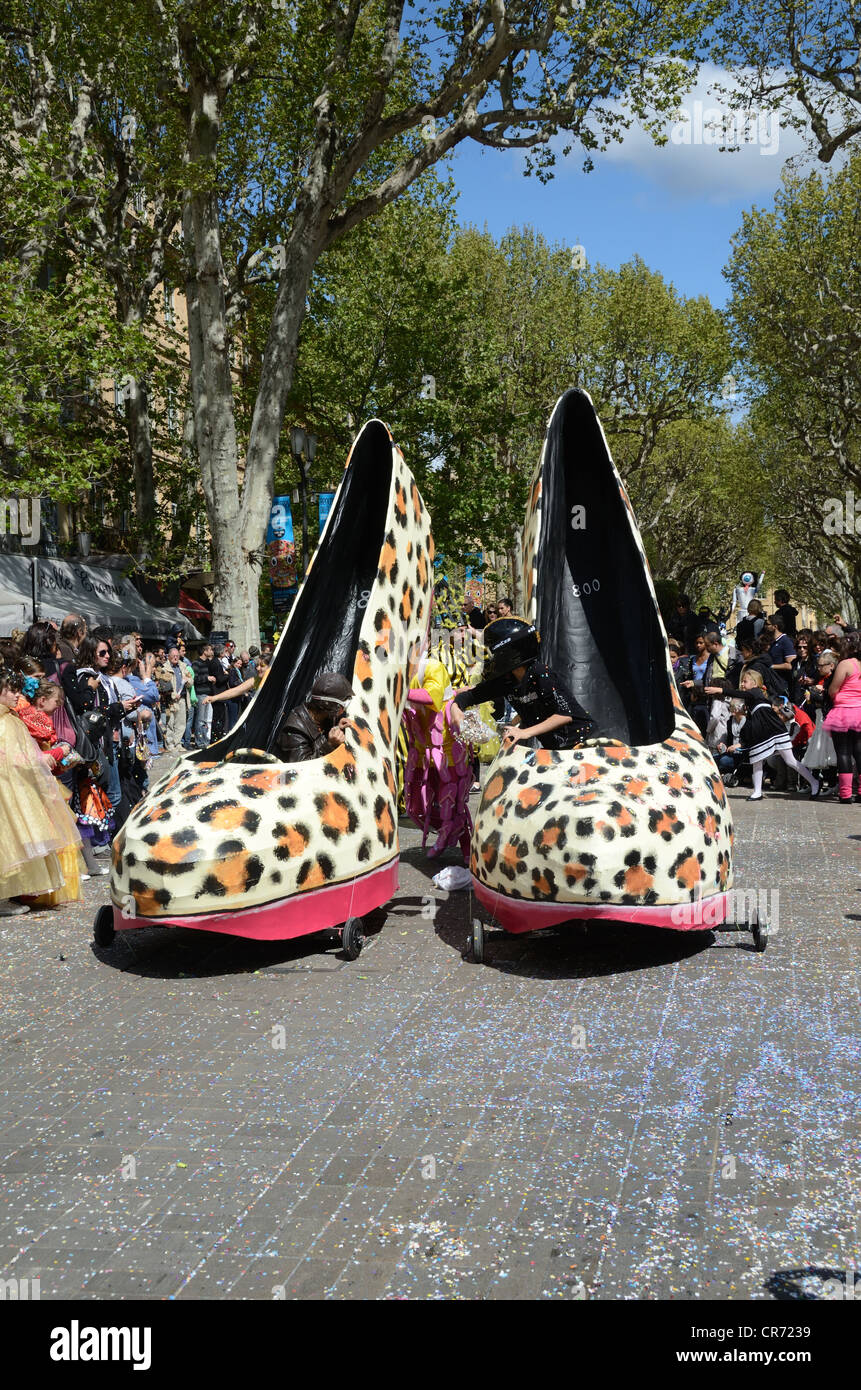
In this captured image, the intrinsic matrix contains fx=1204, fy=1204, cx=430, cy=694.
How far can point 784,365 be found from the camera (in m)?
26.6

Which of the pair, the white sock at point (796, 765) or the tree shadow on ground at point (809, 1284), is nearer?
the tree shadow on ground at point (809, 1284)

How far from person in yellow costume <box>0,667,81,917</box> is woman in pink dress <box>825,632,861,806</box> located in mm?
7637

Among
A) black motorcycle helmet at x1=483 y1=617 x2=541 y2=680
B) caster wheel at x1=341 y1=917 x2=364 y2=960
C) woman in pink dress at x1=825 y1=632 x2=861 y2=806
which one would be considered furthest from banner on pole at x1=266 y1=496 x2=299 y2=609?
caster wheel at x1=341 y1=917 x2=364 y2=960

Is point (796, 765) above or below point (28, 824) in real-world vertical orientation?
below

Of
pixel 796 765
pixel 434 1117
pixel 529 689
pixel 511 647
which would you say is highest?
pixel 511 647

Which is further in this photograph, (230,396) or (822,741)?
(230,396)

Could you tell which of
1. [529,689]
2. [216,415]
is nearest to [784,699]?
[529,689]

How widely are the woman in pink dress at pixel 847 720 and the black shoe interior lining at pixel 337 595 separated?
18.9ft

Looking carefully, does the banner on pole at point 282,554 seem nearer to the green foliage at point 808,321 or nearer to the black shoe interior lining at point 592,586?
the green foliage at point 808,321

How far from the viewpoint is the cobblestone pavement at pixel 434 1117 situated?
3.09m

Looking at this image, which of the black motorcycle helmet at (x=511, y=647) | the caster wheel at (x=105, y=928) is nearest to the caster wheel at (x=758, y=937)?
the black motorcycle helmet at (x=511, y=647)

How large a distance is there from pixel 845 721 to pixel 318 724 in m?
6.94

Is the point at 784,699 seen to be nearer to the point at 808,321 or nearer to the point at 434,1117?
the point at 434,1117

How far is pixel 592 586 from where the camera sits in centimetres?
868
